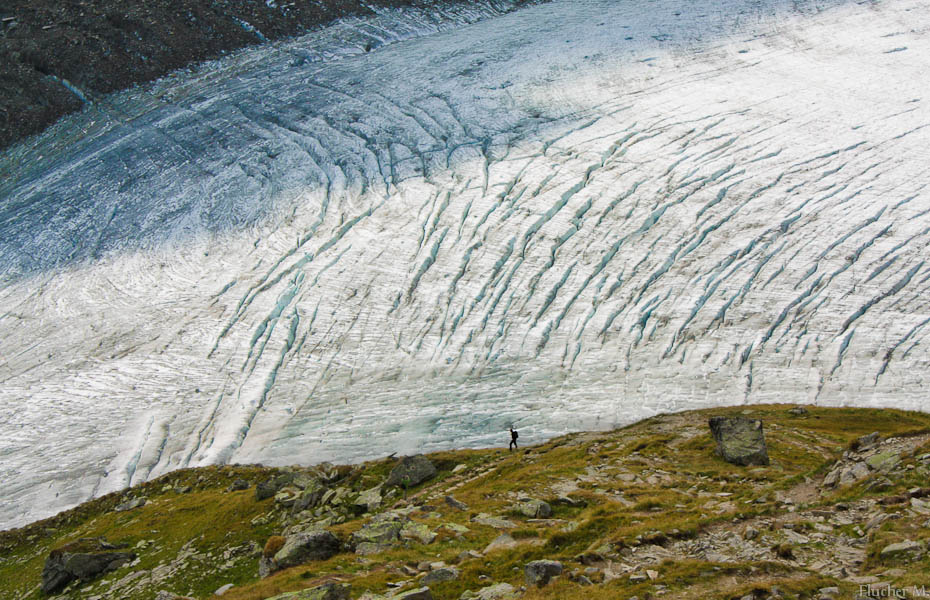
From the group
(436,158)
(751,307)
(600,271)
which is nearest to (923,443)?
(751,307)

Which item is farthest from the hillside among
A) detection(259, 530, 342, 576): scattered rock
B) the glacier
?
the glacier

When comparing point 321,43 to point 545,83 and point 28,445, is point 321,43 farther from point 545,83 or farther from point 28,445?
point 28,445

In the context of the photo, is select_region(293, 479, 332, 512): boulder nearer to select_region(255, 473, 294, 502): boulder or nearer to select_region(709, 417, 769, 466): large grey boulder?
select_region(255, 473, 294, 502): boulder

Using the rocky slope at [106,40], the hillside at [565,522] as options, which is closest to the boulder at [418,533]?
the hillside at [565,522]

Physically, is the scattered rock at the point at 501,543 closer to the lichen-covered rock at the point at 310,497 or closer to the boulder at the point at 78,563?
the lichen-covered rock at the point at 310,497

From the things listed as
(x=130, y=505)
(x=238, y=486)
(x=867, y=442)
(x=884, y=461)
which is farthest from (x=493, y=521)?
(x=130, y=505)
